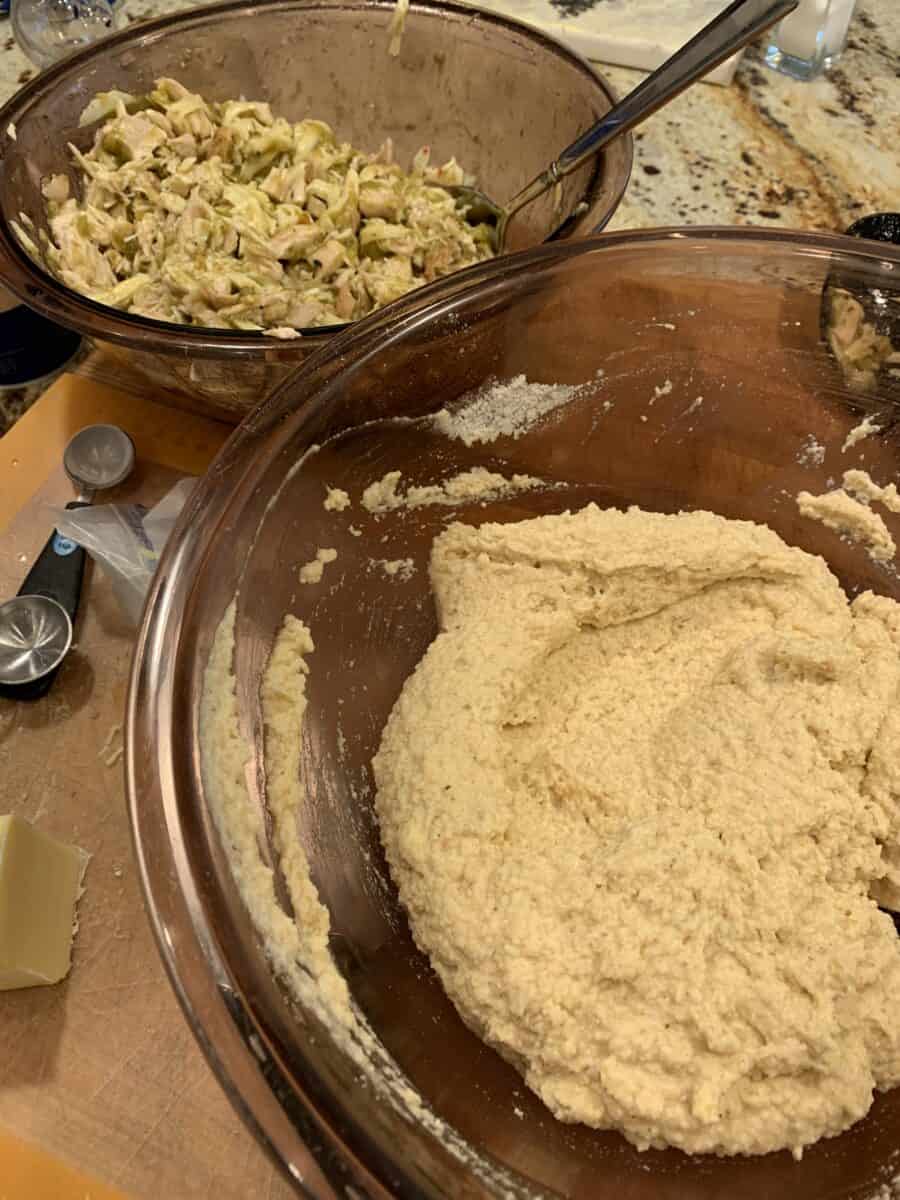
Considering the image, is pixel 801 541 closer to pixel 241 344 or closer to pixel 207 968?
pixel 241 344

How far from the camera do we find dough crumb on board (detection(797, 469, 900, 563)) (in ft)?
3.59

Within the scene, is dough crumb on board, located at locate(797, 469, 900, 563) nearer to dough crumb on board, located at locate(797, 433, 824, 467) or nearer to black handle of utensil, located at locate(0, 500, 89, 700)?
dough crumb on board, located at locate(797, 433, 824, 467)

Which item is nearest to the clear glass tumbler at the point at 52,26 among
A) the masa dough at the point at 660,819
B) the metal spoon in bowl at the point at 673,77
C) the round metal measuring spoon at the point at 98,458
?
the round metal measuring spoon at the point at 98,458

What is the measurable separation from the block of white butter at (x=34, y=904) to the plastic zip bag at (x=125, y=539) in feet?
1.08

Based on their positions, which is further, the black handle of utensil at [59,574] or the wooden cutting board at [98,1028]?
the black handle of utensil at [59,574]

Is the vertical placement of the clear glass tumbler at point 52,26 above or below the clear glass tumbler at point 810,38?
above

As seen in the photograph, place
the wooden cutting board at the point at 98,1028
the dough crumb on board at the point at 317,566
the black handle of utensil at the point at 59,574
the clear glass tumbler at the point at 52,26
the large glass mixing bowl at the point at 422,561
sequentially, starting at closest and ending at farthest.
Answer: the large glass mixing bowl at the point at 422,561, the wooden cutting board at the point at 98,1028, the dough crumb on board at the point at 317,566, the black handle of utensil at the point at 59,574, the clear glass tumbler at the point at 52,26

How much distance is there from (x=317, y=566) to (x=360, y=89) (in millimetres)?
1034

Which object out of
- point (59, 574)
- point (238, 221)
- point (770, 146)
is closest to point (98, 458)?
point (59, 574)

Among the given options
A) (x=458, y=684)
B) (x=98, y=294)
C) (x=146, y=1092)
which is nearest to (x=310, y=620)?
(x=458, y=684)

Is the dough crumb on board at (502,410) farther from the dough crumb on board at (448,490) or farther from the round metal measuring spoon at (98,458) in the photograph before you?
the round metal measuring spoon at (98,458)

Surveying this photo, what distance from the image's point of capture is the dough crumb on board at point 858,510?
109cm

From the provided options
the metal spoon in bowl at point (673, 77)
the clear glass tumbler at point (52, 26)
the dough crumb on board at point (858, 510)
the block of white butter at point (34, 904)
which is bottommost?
the dough crumb on board at point (858, 510)

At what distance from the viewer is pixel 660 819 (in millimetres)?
872
